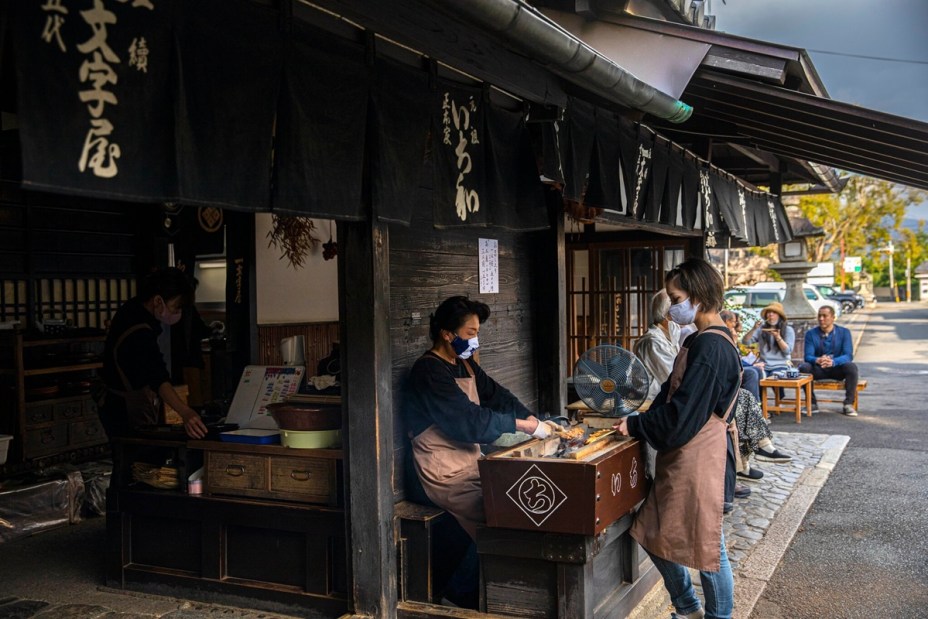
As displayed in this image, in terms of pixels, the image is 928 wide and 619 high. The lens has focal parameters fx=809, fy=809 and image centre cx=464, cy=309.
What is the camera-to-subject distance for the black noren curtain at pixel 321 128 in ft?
13.2

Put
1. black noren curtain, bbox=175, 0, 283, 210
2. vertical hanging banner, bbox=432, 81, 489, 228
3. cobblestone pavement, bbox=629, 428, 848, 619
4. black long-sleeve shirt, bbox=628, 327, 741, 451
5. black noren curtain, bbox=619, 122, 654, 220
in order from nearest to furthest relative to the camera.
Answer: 1. black noren curtain, bbox=175, 0, 283, 210
2. black long-sleeve shirt, bbox=628, 327, 741, 451
3. vertical hanging banner, bbox=432, 81, 489, 228
4. cobblestone pavement, bbox=629, 428, 848, 619
5. black noren curtain, bbox=619, 122, 654, 220

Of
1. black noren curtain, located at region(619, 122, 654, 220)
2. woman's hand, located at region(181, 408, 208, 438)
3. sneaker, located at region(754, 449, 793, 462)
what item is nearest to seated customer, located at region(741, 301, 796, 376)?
sneaker, located at region(754, 449, 793, 462)

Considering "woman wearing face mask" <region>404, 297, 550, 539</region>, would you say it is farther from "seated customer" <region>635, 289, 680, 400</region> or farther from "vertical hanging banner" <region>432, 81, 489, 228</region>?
"seated customer" <region>635, 289, 680, 400</region>

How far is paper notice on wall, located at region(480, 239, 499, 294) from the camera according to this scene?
735 centimetres

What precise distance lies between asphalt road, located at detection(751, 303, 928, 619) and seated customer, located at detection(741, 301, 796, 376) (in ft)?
3.21

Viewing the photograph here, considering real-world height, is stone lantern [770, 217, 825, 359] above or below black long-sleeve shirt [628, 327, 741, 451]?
above

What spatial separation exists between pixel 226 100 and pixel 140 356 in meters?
3.27

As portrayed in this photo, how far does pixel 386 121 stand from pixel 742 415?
6.65 meters

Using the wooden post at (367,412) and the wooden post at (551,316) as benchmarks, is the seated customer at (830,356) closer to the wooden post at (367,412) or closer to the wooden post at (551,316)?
the wooden post at (551,316)

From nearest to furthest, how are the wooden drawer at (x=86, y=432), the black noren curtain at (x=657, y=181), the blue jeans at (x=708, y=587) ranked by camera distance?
the blue jeans at (x=708, y=587)
the black noren curtain at (x=657, y=181)
the wooden drawer at (x=86, y=432)

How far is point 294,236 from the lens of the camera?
7.70m

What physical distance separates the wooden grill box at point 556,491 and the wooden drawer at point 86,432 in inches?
272

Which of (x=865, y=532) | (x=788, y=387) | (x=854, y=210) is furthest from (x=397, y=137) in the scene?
(x=854, y=210)

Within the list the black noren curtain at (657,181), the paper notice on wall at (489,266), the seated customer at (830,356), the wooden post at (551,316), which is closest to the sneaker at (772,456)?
the wooden post at (551,316)
